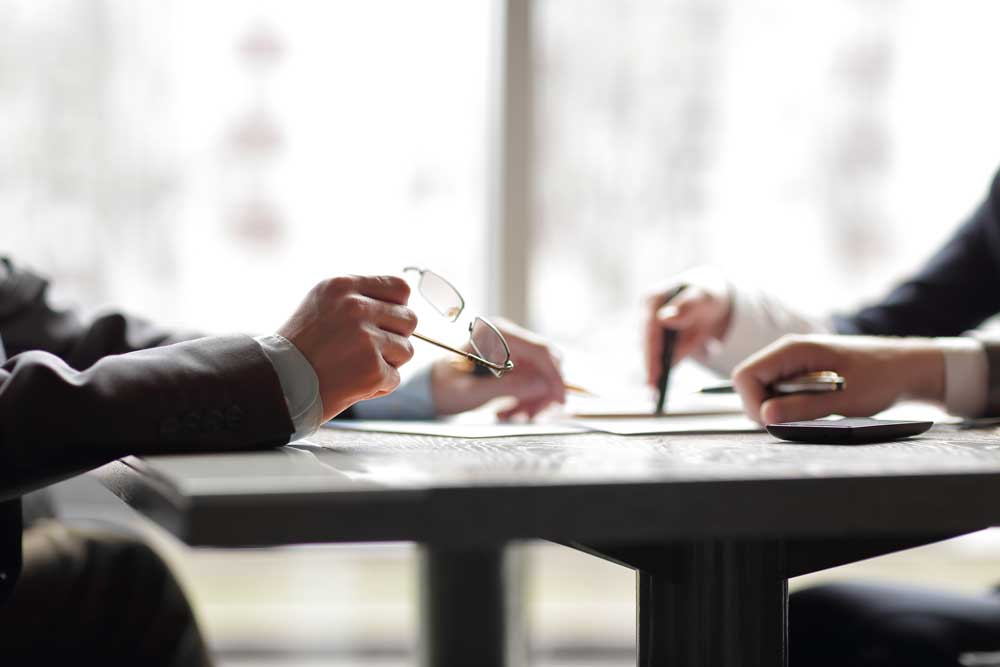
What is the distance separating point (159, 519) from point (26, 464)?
17 cm

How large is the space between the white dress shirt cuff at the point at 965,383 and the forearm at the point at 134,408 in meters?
0.72

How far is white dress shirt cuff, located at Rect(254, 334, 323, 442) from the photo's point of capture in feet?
2.48

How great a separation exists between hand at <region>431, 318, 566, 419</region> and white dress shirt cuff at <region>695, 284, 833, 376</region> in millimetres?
318

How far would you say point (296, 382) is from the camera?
764 mm

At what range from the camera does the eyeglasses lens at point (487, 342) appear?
0.96m

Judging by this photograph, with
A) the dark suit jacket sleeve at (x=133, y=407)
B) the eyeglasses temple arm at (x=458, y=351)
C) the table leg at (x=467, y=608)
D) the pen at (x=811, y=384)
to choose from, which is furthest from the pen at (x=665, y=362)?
the table leg at (x=467, y=608)

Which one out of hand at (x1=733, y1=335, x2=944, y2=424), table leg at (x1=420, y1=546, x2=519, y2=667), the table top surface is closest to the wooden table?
the table top surface

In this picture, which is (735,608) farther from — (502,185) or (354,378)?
(502,185)

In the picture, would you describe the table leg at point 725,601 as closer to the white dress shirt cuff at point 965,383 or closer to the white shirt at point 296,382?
the white shirt at point 296,382

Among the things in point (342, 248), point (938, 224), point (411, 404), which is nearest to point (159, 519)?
point (411, 404)

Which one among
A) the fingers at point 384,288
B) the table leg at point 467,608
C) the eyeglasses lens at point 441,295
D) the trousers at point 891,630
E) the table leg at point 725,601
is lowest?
the table leg at point 467,608

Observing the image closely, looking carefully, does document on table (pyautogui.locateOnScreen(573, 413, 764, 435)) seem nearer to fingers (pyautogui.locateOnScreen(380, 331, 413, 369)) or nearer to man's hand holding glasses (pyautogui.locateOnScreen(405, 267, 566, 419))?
man's hand holding glasses (pyautogui.locateOnScreen(405, 267, 566, 419))

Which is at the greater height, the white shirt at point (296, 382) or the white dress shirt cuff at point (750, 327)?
the white shirt at point (296, 382)

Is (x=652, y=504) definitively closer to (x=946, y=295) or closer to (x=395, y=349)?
(x=395, y=349)
